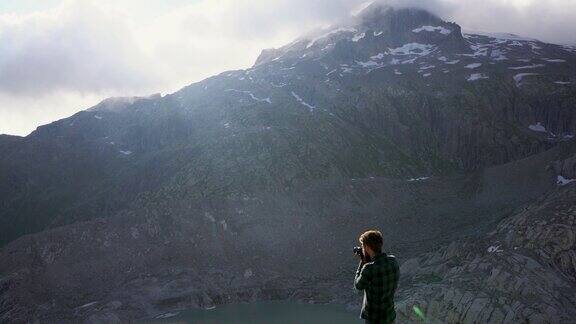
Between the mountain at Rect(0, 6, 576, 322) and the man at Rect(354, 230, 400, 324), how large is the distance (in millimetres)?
47459

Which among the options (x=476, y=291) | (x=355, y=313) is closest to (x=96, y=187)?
(x=355, y=313)

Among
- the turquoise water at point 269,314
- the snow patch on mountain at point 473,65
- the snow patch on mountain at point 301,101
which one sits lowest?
the turquoise water at point 269,314

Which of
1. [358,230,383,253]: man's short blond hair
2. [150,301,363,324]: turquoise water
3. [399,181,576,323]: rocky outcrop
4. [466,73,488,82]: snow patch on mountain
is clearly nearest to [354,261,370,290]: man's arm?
[358,230,383,253]: man's short blond hair

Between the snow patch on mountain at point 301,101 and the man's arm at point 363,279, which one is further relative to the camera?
the snow patch on mountain at point 301,101

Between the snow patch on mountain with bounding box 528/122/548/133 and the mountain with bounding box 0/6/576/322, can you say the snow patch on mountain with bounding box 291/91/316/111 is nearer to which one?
the mountain with bounding box 0/6/576/322

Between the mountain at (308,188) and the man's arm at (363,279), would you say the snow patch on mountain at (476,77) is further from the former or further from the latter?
the man's arm at (363,279)

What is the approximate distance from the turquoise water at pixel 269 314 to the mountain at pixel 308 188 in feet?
11.1

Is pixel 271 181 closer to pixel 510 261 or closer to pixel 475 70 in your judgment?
pixel 510 261

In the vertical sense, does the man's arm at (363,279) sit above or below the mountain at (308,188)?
above

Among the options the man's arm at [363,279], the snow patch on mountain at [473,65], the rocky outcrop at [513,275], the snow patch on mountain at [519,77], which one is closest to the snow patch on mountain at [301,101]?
the snow patch on mountain at [473,65]

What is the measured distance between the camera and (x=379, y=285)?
9234mm

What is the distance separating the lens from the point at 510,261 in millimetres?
60656

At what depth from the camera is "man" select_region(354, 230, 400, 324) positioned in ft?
30.2

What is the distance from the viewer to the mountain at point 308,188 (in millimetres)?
76750
